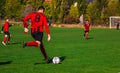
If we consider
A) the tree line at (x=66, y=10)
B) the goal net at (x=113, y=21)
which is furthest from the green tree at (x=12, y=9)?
the goal net at (x=113, y=21)

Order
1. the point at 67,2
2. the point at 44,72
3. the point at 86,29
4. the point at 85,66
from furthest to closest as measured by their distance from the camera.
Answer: the point at 67,2 < the point at 86,29 < the point at 85,66 < the point at 44,72

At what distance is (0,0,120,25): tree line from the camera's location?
326 feet

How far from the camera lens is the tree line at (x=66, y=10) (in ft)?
326

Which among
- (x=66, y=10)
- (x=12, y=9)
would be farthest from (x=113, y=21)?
(x=12, y=9)

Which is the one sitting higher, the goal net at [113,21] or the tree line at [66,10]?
the tree line at [66,10]

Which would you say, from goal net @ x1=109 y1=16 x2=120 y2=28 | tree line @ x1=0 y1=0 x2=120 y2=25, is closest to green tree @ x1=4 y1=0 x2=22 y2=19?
tree line @ x1=0 y1=0 x2=120 y2=25

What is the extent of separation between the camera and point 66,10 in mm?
106000

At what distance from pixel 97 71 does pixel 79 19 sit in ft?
304

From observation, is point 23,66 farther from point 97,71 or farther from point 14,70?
point 97,71

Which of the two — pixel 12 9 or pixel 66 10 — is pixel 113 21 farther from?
pixel 12 9

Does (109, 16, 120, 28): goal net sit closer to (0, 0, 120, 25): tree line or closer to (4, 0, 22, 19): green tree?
(0, 0, 120, 25): tree line

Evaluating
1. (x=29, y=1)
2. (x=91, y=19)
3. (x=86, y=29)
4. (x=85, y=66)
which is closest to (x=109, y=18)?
(x=91, y=19)

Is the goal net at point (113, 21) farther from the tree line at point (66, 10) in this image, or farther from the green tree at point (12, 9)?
the green tree at point (12, 9)

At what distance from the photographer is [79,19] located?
10506 centimetres
